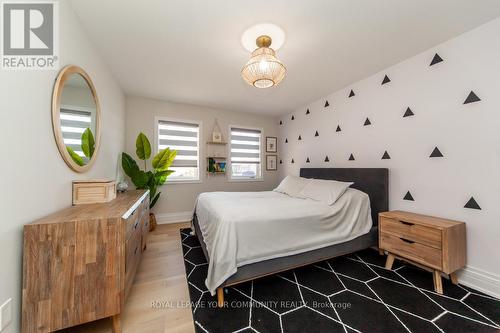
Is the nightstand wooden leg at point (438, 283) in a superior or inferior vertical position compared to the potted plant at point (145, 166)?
inferior

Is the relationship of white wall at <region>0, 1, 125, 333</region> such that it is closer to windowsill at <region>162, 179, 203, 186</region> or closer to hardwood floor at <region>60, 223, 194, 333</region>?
hardwood floor at <region>60, 223, 194, 333</region>

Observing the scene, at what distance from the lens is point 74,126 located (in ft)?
5.17

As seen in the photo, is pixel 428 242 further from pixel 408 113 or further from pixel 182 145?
pixel 182 145

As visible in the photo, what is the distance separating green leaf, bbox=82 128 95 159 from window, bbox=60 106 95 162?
0.04 m

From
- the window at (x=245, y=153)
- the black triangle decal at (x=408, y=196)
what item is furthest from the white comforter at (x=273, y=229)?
the window at (x=245, y=153)

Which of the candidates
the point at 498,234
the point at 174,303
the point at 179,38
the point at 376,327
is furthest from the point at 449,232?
the point at 179,38

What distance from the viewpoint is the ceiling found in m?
1.52

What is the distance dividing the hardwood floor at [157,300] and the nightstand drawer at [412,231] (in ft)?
6.89

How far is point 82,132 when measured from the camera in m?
1.69

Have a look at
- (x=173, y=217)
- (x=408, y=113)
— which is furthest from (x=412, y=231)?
(x=173, y=217)

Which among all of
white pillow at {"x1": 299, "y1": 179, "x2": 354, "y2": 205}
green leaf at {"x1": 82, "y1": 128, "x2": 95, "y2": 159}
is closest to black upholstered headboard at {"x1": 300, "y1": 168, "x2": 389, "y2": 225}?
white pillow at {"x1": 299, "y1": 179, "x2": 354, "y2": 205}

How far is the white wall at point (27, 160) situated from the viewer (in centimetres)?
96

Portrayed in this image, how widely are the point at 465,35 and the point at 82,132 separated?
3.70m

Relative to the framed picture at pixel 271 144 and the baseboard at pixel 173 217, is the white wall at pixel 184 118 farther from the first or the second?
the framed picture at pixel 271 144
